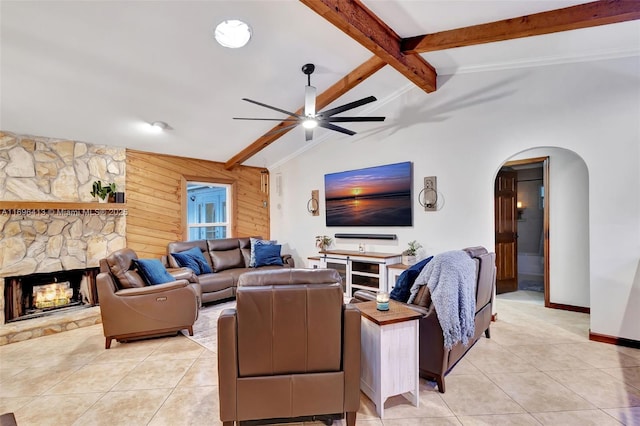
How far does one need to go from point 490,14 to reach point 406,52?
819 millimetres

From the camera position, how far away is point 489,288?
3219 millimetres

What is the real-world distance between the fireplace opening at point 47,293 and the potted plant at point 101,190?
3.38 feet

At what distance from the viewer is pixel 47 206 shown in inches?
150

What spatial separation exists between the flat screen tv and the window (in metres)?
2.19

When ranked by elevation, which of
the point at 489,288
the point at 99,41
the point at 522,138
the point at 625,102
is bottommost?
the point at 489,288

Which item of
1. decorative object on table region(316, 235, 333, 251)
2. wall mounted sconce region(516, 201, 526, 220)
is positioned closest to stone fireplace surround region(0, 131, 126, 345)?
decorative object on table region(316, 235, 333, 251)

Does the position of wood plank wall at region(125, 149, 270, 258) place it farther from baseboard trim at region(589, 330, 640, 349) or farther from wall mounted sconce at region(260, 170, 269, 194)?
baseboard trim at region(589, 330, 640, 349)

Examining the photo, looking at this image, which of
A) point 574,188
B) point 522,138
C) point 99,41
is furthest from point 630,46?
point 99,41

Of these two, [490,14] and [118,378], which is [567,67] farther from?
[118,378]

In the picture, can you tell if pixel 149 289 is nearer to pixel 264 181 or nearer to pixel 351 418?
pixel 351 418

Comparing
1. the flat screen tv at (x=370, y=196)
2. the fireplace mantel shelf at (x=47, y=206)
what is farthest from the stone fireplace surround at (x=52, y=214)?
the flat screen tv at (x=370, y=196)

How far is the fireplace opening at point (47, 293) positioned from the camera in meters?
3.76

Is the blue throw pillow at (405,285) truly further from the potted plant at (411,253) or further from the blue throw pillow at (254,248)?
the blue throw pillow at (254,248)

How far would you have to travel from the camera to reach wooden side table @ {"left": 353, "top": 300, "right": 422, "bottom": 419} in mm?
2027
